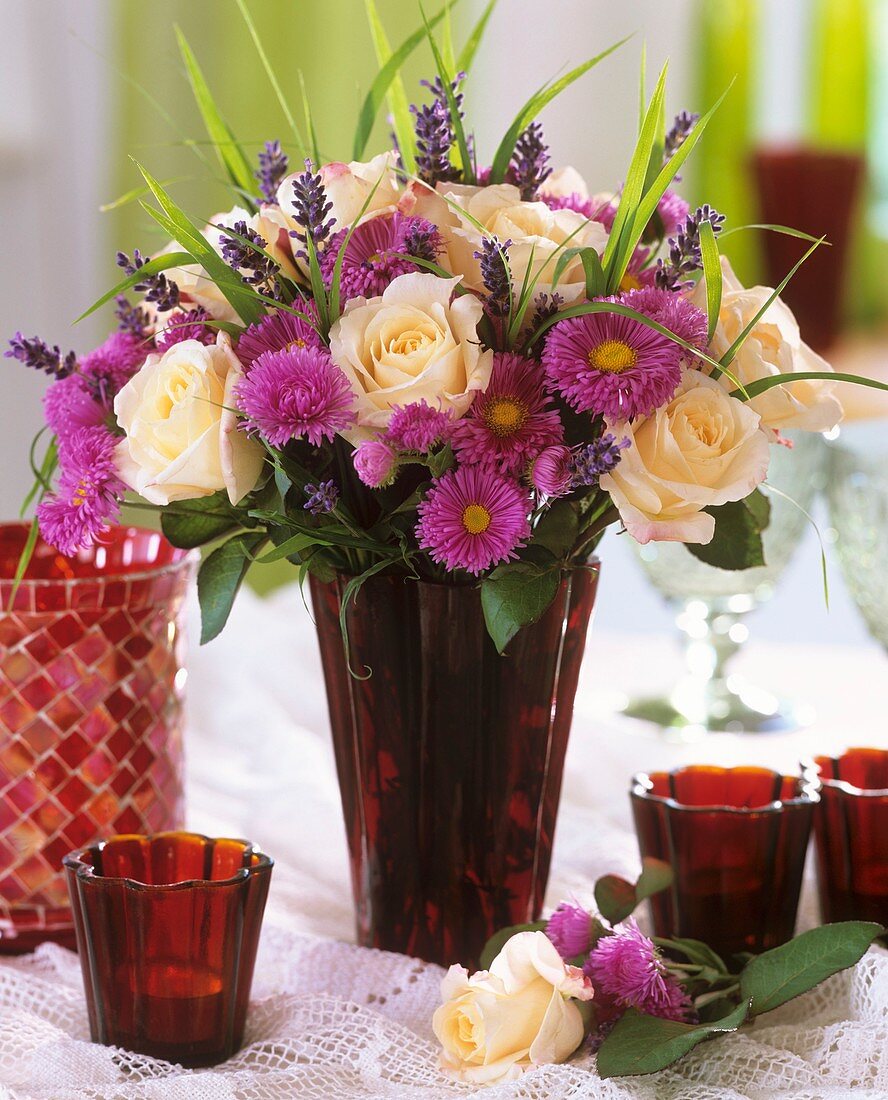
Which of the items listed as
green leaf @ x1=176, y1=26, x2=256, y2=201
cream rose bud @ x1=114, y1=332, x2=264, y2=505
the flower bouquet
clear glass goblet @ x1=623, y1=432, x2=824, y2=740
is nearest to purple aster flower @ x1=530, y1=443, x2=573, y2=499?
the flower bouquet

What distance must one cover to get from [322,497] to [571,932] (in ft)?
0.66

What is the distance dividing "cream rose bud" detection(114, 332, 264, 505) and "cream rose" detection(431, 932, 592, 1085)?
0.20 meters

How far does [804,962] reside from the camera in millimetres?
559

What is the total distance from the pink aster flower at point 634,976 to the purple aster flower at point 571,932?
0.02 meters

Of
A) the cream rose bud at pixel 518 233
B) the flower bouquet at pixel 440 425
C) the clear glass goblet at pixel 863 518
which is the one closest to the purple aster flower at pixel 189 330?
the flower bouquet at pixel 440 425

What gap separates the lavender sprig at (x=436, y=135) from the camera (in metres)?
0.57

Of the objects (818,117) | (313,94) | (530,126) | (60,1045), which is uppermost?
(818,117)

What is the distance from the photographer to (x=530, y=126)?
594 mm

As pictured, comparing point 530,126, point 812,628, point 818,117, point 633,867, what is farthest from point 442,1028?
point 818,117

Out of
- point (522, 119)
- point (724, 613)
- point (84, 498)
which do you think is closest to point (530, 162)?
point (522, 119)

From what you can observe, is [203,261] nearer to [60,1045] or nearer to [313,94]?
[60,1045]

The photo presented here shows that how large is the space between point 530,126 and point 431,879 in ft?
1.09

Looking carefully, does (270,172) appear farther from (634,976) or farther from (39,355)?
(634,976)

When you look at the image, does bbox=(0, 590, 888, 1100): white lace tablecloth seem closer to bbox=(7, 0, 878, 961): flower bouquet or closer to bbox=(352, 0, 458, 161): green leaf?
bbox=(7, 0, 878, 961): flower bouquet
